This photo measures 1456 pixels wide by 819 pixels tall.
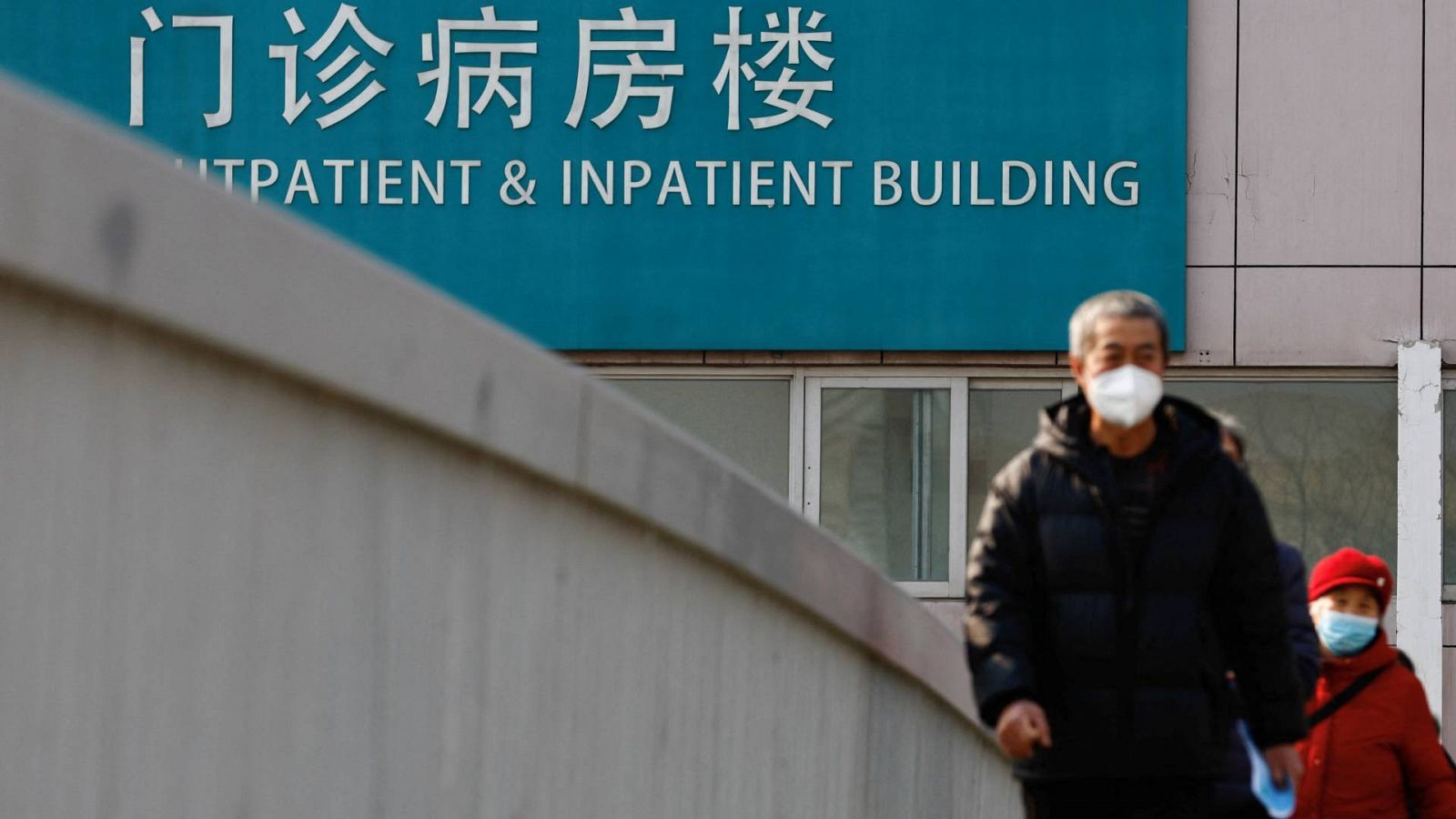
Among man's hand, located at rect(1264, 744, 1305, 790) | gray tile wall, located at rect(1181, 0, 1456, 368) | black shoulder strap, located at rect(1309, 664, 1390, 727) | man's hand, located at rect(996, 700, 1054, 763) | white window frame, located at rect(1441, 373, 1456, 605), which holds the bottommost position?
man's hand, located at rect(1264, 744, 1305, 790)

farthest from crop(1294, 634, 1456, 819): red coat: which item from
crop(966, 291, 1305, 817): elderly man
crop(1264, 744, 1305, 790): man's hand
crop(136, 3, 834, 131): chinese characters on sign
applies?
crop(136, 3, 834, 131): chinese characters on sign

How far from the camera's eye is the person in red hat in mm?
4715

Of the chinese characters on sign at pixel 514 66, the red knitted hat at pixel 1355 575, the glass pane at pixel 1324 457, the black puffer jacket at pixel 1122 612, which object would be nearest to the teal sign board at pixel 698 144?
the chinese characters on sign at pixel 514 66

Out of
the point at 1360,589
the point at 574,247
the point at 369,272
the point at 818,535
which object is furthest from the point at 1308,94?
the point at 369,272

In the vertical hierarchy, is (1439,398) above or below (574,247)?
below

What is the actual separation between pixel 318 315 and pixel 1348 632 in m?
2.95

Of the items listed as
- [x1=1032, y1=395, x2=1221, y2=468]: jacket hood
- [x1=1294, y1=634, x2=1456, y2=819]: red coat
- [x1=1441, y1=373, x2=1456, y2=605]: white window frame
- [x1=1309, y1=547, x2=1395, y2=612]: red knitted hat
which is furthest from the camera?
[x1=1441, y1=373, x2=1456, y2=605]: white window frame

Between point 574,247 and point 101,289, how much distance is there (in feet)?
26.9

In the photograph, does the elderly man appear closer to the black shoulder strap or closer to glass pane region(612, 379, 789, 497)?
the black shoulder strap

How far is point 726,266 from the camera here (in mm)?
10500

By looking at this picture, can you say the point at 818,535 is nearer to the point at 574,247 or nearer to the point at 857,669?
the point at 857,669

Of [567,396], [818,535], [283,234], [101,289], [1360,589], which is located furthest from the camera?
[1360,589]

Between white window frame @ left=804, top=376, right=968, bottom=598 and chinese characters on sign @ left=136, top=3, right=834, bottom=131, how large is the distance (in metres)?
1.34

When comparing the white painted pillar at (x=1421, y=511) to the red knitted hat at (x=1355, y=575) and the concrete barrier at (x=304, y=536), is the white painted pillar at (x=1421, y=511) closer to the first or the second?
the red knitted hat at (x=1355, y=575)
